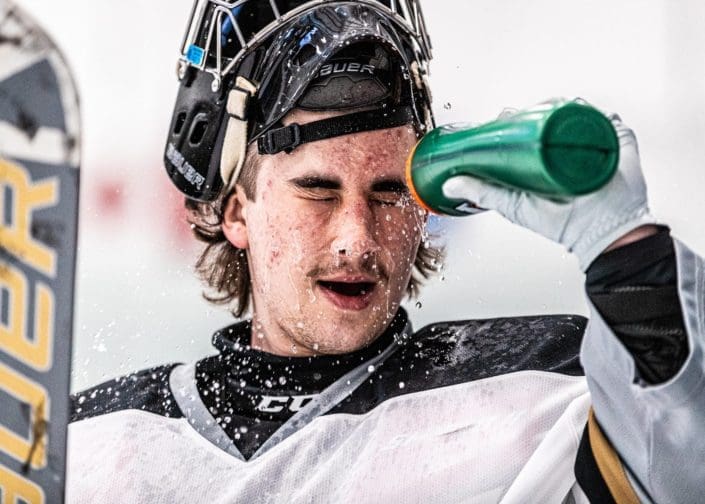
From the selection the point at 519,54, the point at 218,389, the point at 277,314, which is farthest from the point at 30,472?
the point at 519,54

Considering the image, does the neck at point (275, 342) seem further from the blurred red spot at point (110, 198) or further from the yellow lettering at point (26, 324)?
the blurred red spot at point (110, 198)

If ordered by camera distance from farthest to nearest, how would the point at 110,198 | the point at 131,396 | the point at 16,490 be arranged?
the point at 110,198 < the point at 131,396 < the point at 16,490

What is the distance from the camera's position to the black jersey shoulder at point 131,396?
187 cm

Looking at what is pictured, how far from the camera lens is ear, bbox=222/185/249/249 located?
1906 millimetres

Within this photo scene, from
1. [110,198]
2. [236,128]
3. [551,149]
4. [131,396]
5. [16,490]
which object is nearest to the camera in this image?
[551,149]

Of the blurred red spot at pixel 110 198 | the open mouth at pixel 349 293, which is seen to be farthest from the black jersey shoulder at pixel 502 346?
the blurred red spot at pixel 110 198

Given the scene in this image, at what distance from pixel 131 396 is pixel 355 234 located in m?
0.56

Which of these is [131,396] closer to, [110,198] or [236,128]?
[236,128]

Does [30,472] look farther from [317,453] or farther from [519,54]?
[519,54]

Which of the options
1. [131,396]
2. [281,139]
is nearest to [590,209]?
[281,139]

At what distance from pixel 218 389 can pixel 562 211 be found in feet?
2.88

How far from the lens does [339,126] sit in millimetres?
1686

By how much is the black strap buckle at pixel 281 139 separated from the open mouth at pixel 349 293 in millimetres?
226

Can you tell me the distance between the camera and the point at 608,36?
2.22 meters
